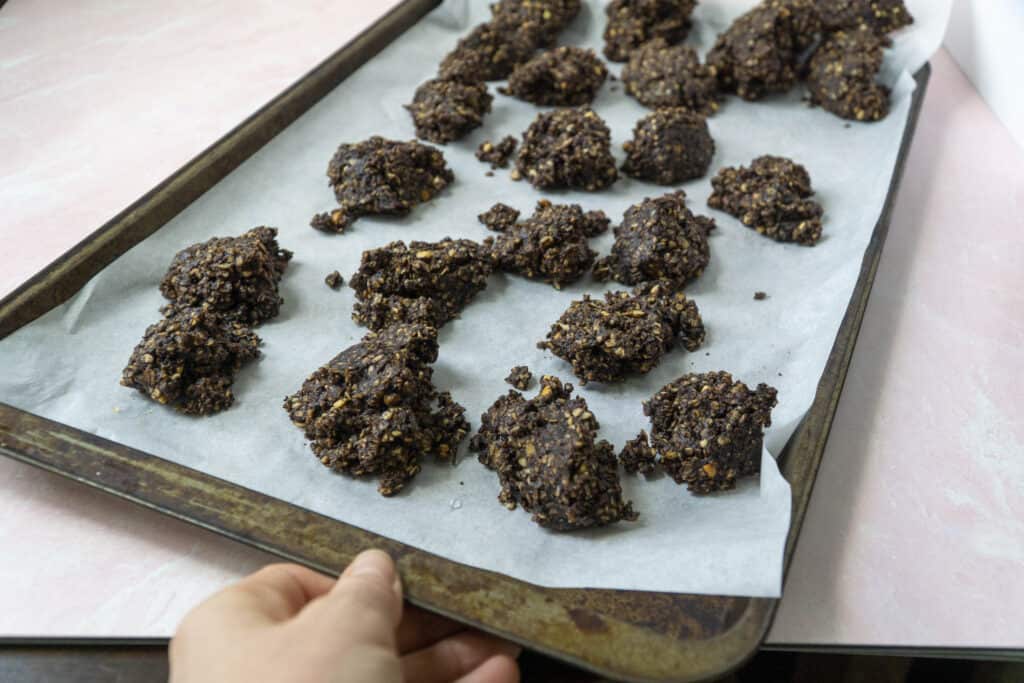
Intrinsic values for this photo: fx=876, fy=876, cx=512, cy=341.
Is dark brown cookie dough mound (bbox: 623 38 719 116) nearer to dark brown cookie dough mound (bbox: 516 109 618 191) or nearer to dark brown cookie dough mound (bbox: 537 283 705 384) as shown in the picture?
dark brown cookie dough mound (bbox: 516 109 618 191)

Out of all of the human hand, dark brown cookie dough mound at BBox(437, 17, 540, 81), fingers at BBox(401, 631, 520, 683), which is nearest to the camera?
the human hand

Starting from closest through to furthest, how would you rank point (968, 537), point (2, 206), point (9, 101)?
point (968, 537)
point (2, 206)
point (9, 101)

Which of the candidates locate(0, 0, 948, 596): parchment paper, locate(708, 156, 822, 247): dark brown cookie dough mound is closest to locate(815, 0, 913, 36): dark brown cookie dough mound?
locate(0, 0, 948, 596): parchment paper

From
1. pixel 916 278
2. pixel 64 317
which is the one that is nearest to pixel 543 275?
pixel 916 278

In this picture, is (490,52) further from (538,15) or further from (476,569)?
(476,569)

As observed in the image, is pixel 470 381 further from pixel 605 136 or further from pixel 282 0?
pixel 282 0

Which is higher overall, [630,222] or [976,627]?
[630,222]

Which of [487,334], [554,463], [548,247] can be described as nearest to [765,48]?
[548,247]
